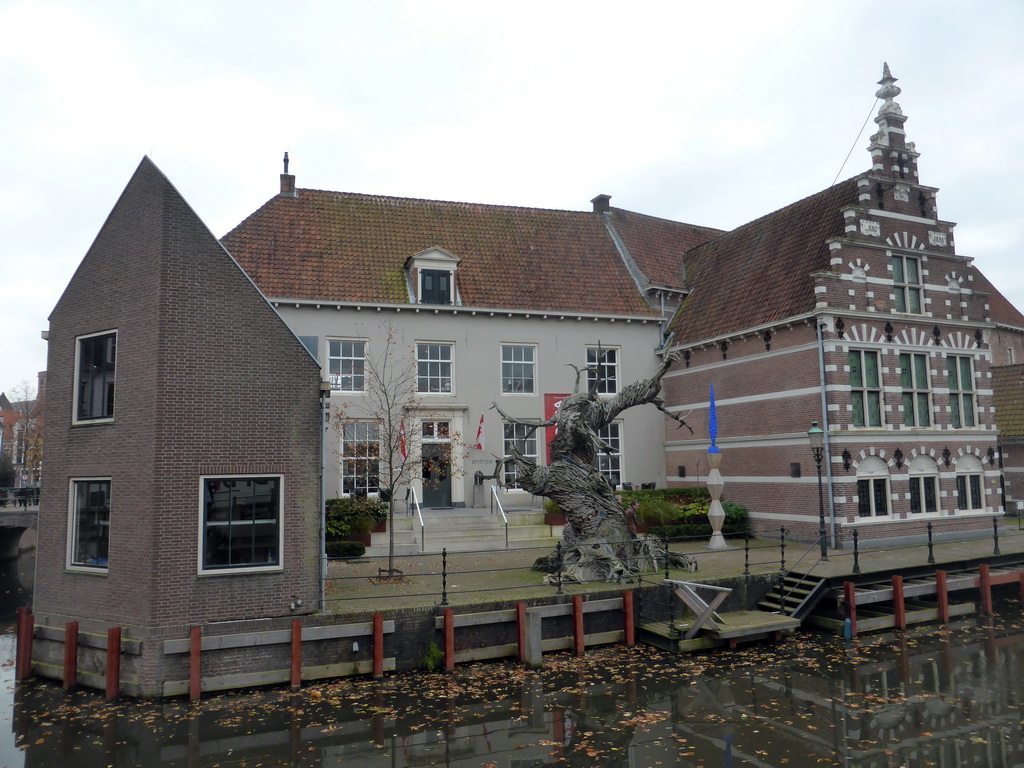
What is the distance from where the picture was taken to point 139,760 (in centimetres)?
888

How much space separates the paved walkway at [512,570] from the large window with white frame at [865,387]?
3.63 metres

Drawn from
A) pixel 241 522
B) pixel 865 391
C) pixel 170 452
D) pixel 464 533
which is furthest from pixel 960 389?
pixel 170 452

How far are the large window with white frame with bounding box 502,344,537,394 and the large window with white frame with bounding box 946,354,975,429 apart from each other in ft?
42.0

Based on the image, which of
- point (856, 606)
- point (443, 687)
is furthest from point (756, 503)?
point (443, 687)

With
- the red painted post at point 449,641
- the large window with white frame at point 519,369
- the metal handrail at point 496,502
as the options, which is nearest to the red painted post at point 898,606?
the metal handrail at point 496,502

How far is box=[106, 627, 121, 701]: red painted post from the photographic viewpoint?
11047mm

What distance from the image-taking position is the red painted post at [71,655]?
11617 millimetres

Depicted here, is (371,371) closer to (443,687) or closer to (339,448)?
(339,448)

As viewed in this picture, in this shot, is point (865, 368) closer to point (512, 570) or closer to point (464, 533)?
point (512, 570)

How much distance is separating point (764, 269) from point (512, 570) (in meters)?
13.4

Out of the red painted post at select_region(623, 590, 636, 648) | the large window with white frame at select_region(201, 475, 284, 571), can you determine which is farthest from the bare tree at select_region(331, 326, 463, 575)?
the red painted post at select_region(623, 590, 636, 648)

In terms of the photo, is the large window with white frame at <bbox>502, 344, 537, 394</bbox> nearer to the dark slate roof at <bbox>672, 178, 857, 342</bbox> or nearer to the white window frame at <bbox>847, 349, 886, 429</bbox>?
the dark slate roof at <bbox>672, 178, 857, 342</bbox>

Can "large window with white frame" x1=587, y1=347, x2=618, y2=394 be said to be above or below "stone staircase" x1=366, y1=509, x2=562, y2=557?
above

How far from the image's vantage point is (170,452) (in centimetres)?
1167
